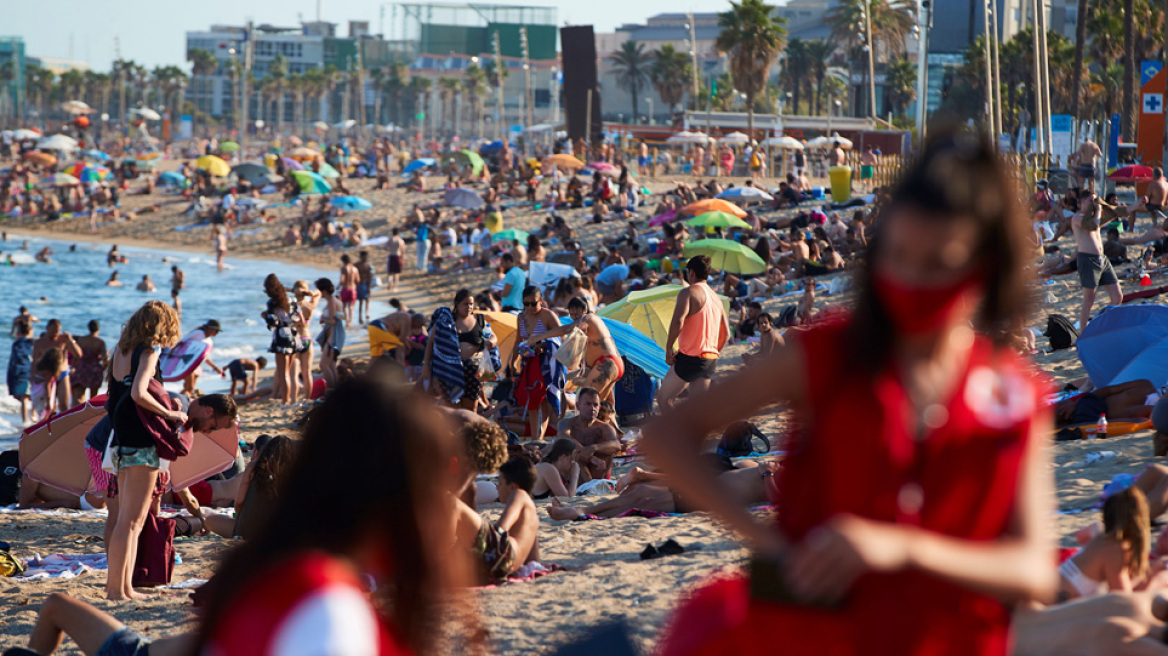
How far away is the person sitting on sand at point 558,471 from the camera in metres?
7.70

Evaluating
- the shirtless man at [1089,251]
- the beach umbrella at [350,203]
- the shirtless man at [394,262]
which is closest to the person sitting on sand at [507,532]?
the shirtless man at [1089,251]

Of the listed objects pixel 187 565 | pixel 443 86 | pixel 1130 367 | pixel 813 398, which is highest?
pixel 443 86

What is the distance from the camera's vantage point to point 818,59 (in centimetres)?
7038

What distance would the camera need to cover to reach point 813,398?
1.33 m

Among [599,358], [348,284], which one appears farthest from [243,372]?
[599,358]

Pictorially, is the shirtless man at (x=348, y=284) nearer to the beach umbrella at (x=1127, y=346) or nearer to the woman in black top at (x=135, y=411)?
the beach umbrella at (x=1127, y=346)

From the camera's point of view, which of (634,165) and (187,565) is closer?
(187,565)

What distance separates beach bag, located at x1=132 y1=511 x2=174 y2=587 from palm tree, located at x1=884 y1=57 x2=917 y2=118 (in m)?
56.5

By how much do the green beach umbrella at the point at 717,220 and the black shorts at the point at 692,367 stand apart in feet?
38.2

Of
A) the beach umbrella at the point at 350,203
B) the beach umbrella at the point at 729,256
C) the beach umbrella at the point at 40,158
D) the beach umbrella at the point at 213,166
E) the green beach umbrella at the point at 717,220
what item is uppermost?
the beach umbrella at the point at 40,158

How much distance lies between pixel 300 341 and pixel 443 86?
319 ft

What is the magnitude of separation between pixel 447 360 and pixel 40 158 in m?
46.6

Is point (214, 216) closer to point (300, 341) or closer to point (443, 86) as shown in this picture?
point (300, 341)

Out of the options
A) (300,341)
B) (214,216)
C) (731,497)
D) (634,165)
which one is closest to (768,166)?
(634,165)
